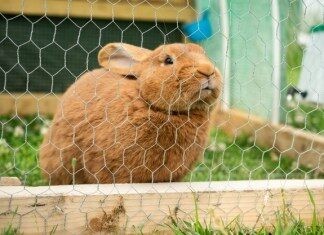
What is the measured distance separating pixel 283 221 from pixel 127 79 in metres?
0.78

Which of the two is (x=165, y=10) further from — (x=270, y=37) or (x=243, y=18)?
(x=270, y=37)

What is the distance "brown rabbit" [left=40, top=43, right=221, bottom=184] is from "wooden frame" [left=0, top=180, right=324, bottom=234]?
0.11m

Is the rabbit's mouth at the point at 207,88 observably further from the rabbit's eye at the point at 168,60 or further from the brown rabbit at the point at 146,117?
the rabbit's eye at the point at 168,60

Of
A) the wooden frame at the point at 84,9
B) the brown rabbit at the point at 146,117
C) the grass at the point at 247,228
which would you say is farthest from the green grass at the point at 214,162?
the wooden frame at the point at 84,9

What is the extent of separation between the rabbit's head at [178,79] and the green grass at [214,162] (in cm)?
40

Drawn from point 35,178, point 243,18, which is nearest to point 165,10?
point 243,18

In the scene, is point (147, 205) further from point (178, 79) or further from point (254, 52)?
point (254, 52)

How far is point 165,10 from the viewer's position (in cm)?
522

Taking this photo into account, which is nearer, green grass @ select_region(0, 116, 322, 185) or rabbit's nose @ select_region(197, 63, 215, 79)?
rabbit's nose @ select_region(197, 63, 215, 79)

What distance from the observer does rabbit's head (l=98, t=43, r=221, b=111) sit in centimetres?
210

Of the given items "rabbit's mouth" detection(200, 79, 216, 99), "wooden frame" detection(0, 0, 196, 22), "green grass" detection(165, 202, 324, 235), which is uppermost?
Result: "rabbit's mouth" detection(200, 79, 216, 99)

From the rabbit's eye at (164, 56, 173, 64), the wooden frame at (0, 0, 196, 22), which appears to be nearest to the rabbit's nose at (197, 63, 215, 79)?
the rabbit's eye at (164, 56, 173, 64)

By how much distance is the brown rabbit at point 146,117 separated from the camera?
2119mm

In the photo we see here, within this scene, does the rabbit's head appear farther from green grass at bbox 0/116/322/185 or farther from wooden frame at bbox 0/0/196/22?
wooden frame at bbox 0/0/196/22
